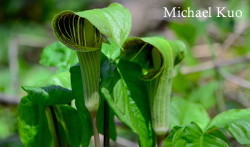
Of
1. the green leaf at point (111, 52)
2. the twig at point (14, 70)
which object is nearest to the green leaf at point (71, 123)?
the green leaf at point (111, 52)

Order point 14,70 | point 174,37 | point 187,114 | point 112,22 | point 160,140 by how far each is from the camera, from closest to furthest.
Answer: point 112,22
point 160,140
point 187,114
point 14,70
point 174,37

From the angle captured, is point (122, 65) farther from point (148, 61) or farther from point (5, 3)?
point (5, 3)

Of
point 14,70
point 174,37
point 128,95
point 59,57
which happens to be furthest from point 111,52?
point 174,37

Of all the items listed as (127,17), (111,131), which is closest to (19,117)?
(111,131)

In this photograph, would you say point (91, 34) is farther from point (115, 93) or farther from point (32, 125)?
point (32, 125)

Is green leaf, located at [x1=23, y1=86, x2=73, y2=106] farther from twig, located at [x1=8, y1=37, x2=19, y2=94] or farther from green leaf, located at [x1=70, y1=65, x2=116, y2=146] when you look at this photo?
twig, located at [x1=8, y1=37, x2=19, y2=94]
